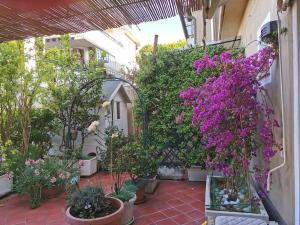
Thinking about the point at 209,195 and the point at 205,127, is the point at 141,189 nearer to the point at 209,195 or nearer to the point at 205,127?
the point at 209,195

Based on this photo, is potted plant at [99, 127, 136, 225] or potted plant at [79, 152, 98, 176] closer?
potted plant at [99, 127, 136, 225]

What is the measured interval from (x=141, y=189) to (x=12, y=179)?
2713 millimetres

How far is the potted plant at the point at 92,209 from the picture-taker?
3.04 m

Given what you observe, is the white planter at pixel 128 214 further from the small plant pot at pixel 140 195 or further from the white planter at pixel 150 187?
the white planter at pixel 150 187

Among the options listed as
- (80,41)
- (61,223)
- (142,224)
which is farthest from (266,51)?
(80,41)

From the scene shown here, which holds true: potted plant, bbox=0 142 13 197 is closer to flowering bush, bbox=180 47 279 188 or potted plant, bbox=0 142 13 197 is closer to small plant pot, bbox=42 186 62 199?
small plant pot, bbox=42 186 62 199

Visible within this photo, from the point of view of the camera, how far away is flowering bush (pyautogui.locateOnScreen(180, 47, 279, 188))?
315cm

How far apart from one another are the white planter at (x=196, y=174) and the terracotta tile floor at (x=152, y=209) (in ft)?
1.07

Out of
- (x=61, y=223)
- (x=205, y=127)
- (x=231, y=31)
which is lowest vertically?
(x=61, y=223)

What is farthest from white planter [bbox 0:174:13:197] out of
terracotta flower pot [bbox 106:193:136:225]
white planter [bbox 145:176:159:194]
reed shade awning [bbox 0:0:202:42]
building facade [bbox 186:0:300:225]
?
building facade [bbox 186:0:300:225]

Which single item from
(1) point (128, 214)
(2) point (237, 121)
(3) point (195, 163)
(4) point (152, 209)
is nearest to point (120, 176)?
(4) point (152, 209)

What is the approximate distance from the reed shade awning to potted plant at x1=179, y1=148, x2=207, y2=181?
147 inches

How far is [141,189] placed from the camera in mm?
4641

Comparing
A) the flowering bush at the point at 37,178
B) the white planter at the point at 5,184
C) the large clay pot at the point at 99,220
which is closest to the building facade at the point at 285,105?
the large clay pot at the point at 99,220
